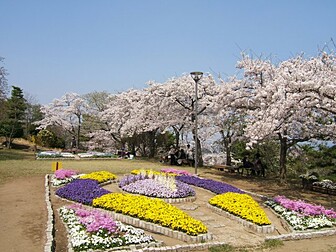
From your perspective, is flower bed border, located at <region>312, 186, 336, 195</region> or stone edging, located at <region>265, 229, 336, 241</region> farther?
flower bed border, located at <region>312, 186, 336, 195</region>

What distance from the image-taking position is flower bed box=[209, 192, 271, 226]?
30.5ft

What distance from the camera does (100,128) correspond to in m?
41.0

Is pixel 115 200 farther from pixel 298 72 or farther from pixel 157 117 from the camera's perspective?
pixel 157 117

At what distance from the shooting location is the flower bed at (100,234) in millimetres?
7051

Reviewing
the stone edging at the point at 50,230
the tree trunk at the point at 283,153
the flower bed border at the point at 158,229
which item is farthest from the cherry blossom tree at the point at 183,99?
the flower bed border at the point at 158,229

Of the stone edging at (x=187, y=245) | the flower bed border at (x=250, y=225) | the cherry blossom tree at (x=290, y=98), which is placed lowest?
the stone edging at (x=187, y=245)

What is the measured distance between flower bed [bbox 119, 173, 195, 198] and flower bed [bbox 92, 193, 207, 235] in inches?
82.7

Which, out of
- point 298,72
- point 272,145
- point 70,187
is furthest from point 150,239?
point 272,145

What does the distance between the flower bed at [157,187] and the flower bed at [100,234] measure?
155 inches

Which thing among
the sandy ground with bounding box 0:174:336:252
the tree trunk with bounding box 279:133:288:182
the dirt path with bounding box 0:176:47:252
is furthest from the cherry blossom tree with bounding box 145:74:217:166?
the dirt path with bounding box 0:176:47:252

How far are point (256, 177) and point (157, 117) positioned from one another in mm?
11190

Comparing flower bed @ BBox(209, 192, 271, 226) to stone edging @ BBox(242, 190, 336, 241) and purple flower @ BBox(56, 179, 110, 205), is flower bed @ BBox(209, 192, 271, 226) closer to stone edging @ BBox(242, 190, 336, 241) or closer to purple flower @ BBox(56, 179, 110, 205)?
stone edging @ BBox(242, 190, 336, 241)

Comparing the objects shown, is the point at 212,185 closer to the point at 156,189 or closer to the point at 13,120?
the point at 156,189

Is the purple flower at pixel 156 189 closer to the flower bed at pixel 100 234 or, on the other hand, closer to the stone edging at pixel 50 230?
the stone edging at pixel 50 230
